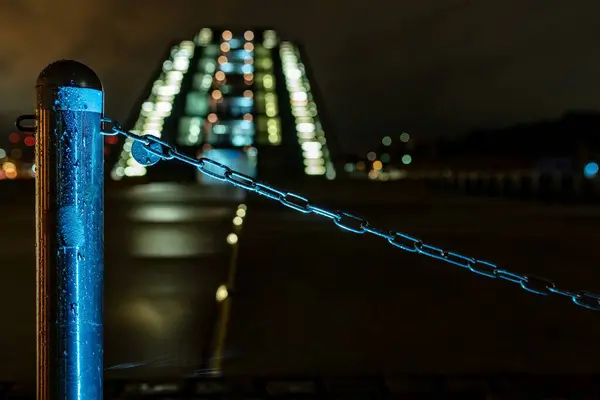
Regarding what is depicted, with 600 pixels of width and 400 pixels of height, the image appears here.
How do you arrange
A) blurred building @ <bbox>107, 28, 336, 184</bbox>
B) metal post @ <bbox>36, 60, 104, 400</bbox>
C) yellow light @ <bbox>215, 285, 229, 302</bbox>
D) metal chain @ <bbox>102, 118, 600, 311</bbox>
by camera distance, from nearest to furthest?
1. metal post @ <bbox>36, 60, 104, 400</bbox>
2. metal chain @ <bbox>102, 118, 600, 311</bbox>
3. yellow light @ <bbox>215, 285, 229, 302</bbox>
4. blurred building @ <bbox>107, 28, 336, 184</bbox>

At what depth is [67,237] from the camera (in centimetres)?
316

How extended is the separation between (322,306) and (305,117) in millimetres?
80325

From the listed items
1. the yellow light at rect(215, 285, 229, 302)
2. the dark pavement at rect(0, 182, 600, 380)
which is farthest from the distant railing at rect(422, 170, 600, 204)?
the yellow light at rect(215, 285, 229, 302)

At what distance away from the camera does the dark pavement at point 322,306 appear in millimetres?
6238

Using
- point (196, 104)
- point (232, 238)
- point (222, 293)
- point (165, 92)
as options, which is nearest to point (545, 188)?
point (232, 238)

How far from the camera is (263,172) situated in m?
73.8

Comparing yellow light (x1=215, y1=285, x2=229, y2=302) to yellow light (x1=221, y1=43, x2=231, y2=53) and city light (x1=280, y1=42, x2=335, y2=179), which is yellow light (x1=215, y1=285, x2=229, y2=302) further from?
yellow light (x1=221, y1=43, x2=231, y2=53)

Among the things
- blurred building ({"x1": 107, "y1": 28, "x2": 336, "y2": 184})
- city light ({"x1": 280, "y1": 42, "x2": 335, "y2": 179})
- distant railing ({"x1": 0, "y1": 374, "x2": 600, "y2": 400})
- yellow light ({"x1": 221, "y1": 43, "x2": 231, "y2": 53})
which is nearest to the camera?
distant railing ({"x1": 0, "y1": 374, "x2": 600, "y2": 400})

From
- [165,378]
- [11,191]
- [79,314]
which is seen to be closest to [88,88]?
[79,314]

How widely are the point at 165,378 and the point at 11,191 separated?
31.1m

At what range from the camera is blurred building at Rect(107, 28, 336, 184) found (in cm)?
8256

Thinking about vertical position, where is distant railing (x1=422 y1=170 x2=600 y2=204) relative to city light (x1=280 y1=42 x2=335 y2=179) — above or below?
below

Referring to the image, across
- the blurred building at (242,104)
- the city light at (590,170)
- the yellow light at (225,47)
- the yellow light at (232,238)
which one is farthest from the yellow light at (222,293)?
the yellow light at (225,47)

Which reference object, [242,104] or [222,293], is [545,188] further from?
[242,104]
